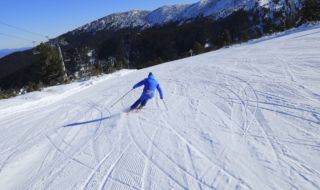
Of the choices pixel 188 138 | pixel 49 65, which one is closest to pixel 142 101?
pixel 188 138

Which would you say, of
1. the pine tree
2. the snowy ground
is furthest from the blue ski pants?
the pine tree

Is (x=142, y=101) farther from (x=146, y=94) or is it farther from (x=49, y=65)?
(x=49, y=65)

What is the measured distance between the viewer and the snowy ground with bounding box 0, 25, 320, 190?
22.2ft

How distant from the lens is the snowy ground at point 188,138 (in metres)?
6.77

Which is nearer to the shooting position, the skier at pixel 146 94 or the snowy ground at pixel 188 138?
the snowy ground at pixel 188 138

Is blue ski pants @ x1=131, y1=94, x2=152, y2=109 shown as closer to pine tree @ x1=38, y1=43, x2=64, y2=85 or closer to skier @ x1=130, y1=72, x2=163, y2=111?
skier @ x1=130, y1=72, x2=163, y2=111

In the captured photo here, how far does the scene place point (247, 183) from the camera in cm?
621

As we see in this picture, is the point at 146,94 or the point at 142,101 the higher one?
the point at 146,94

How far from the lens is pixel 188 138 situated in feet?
29.4

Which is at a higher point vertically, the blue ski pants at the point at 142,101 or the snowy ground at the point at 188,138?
the blue ski pants at the point at 142,101

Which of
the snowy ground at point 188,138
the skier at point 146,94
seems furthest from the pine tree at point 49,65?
the skier at point 146,94

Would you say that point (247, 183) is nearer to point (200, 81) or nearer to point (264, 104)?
point (264, 104)

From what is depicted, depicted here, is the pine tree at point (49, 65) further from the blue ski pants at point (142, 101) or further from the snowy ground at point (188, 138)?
the blue ski pants at point (142, 101)

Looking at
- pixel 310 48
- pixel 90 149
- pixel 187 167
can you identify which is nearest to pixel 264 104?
pixel 187 167
